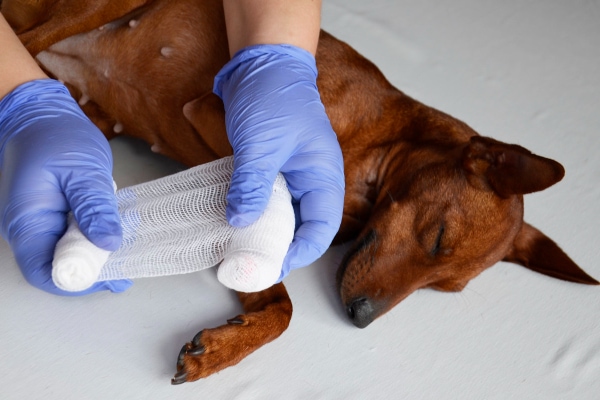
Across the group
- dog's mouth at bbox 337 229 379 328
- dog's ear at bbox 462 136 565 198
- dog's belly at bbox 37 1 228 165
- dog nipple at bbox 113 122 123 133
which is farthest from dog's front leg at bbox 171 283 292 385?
dog nipple at bbox 113 122 123 133

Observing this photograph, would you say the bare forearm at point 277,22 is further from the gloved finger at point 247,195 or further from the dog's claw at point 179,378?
the dog's claw at point 179,378

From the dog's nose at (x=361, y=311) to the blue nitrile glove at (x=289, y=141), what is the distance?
0.44 m

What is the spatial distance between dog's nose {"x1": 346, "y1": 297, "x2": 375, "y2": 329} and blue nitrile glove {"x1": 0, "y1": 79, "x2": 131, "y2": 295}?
102 centimetres

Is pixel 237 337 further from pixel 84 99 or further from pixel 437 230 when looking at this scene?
pixel 84 99

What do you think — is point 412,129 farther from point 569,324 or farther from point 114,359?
point 114,359

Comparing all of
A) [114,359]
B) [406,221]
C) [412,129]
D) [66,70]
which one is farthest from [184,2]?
[114,359]

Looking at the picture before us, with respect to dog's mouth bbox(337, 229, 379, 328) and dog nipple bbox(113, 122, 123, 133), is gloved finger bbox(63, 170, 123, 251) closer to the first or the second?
dog's mouth bbox(337, 229, 379, 328)

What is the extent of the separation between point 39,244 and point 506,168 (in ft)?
5.19

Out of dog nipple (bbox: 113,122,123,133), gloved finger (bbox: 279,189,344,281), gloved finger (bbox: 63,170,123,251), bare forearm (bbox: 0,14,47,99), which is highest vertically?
bare forearm (bbox: 0,14,47,99)

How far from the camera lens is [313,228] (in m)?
2.27

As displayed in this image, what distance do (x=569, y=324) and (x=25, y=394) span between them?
2.14m

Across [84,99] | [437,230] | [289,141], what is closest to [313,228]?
[289,141]

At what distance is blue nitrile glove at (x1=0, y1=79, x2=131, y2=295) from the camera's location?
1968mm

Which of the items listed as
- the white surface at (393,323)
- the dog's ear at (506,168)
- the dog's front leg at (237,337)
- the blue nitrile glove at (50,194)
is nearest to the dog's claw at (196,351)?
the dog's front leg at (237,337)
